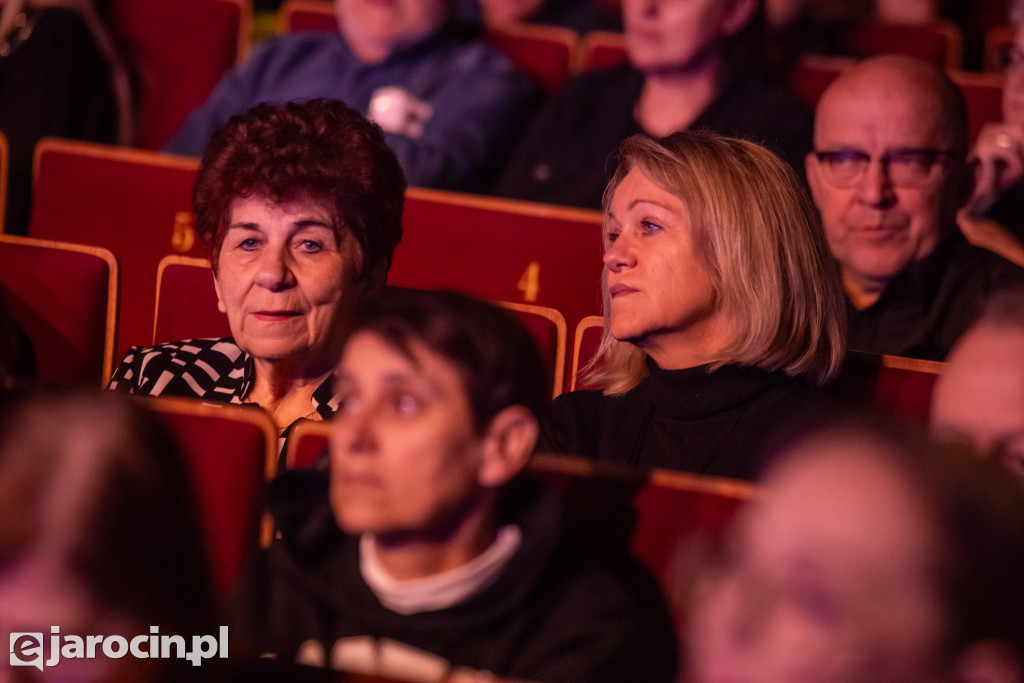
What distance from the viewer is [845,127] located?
94cm

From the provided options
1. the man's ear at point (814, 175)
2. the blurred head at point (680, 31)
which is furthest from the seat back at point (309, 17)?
the man's ear at point (814, 175)

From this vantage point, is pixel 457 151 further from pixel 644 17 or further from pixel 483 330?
pixel 483 330

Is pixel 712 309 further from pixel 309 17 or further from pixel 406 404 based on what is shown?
pixel 309 17

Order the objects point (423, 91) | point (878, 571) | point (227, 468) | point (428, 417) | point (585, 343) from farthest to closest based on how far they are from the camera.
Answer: point (423, 91) → point (585, 343) → point (227, 468) → point (428, 417) → point (878, 571)

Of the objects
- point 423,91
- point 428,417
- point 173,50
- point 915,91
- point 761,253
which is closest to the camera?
point 428,417

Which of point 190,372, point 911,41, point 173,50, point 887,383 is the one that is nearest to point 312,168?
point 190,372

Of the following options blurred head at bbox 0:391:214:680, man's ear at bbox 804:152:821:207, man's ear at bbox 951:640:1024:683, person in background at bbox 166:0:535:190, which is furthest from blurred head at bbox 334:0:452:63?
man's ear at bbox 951:640:1024:683

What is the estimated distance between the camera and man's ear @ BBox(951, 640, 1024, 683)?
0.30 metres

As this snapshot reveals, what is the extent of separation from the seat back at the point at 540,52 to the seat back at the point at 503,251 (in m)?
0.44

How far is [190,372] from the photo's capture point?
766 mm

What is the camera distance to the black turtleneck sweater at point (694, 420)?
2.19 feet

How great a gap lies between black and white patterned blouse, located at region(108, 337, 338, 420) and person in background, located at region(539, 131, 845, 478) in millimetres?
204

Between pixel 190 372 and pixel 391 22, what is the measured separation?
2.13 ft

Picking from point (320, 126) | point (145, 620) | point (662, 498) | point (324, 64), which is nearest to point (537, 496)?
point (662, 498)
